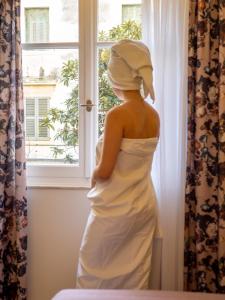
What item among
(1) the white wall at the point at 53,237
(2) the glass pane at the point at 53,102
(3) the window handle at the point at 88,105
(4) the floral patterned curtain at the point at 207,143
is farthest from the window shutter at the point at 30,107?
(4) the floral patterned curtain at the point at 207,143

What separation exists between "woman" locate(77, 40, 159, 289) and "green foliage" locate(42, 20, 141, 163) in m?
0.56

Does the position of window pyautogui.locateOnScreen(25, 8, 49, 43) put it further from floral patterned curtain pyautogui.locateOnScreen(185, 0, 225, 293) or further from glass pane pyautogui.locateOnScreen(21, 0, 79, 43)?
floral patterned curtain pyautogui.locateOnScreen(185, 0, 225, 293)

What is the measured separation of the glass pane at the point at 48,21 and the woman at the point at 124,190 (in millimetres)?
731

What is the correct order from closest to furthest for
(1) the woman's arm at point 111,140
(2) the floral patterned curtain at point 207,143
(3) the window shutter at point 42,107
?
(1) the woman's arm at point 111,140
(2) the floral patterned curtain at point 207,143
(3) the window shutter at point 42,107

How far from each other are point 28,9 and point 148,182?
1425mm

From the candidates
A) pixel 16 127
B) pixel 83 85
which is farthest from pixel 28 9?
pixel 16 127

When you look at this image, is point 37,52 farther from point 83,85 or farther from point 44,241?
point 44,241

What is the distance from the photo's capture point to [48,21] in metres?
2.49

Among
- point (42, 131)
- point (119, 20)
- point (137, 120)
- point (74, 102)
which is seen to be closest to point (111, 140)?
point (137, 120)

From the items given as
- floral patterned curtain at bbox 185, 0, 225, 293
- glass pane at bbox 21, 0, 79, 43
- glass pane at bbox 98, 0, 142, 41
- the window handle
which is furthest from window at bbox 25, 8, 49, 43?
floral patterned curtain at bbox 185, 0, 225, 293

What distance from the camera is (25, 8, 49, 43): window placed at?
2.49 metres

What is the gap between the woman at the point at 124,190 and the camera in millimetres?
1844

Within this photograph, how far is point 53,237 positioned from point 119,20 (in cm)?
146

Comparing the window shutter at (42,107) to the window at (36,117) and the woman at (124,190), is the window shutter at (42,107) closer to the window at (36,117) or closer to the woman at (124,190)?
the window at (36,117)
